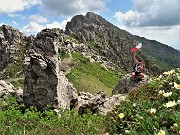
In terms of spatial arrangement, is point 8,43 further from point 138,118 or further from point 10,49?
point 138,118

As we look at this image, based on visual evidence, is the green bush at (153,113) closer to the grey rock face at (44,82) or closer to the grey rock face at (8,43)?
the grey rock face at (44,82)

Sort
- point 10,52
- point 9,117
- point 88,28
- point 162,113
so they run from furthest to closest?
point 88,28 → point 10,52 → point 9,117 → point 162,113

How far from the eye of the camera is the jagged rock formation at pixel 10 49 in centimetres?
9153

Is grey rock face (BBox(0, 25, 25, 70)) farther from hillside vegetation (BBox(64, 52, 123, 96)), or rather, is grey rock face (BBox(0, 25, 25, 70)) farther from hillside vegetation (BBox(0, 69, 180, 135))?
hillside vegetation (BBox(0, 69, 180, 135))

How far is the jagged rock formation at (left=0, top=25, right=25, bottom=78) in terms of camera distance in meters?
91.5

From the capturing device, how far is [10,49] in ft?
328

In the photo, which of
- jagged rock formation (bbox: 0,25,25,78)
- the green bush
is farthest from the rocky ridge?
jagged rock formation (bbox: 0,25,25,78)

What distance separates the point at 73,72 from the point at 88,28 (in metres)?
98.9

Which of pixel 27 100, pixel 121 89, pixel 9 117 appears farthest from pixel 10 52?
A: pixel 9 117

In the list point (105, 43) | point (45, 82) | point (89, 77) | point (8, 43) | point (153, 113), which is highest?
point (105, 43)

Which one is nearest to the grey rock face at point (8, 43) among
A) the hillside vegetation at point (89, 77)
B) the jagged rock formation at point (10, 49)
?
the jagged rock formation at point (10, 49)

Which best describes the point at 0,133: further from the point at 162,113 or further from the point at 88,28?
the point at 88,28

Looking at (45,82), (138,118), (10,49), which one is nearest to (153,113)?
(138,118)

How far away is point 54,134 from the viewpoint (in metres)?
8.58
